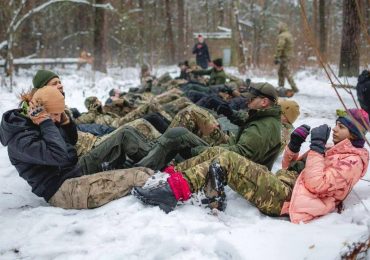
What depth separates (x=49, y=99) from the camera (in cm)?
307

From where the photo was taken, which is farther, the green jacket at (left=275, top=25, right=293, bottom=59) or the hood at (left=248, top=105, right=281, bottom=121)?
the green jacket at (left=275, top=25, right=293, bottom=59)

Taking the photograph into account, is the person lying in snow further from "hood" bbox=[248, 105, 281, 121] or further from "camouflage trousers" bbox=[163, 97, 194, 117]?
"camouflage trousers" bbox=[163, 97, 194, 117]

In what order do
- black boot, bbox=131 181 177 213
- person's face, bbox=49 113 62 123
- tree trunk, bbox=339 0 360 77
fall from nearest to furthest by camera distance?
black boot, bbox=131 181 177 213 < person's face, bbox=49 113 62 123 < tree trunk, bbox=339 0 360 77

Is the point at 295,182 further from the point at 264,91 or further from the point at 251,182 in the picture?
the point at 264,91

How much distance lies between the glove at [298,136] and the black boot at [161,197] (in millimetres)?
1170

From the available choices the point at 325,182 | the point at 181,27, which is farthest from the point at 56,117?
the point at 181,27

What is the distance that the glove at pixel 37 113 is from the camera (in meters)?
2.99

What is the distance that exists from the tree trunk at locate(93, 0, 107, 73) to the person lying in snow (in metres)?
12.8

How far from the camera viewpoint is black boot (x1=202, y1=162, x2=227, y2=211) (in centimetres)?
292

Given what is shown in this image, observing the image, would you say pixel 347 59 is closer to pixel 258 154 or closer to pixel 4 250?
pixel 258 154

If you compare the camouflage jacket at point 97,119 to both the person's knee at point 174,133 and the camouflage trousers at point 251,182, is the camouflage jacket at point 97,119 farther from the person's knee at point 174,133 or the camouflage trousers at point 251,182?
the camouflage trousers at point 251,182

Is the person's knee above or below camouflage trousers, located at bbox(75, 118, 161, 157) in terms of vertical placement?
above

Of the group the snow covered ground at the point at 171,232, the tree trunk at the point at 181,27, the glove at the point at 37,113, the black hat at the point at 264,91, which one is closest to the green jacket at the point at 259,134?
the black hat at the point at 264,91

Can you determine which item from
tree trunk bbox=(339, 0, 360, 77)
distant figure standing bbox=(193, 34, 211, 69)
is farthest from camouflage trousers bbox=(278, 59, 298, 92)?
distant figure standing bbox=(193, 34, 211, 69)
